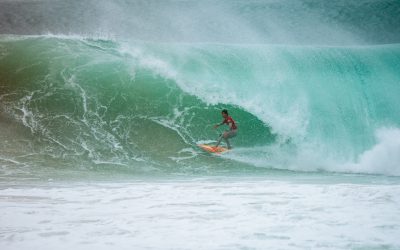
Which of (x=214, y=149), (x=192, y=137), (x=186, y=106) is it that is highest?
(x=186, y=106)

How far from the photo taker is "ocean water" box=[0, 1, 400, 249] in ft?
12.8

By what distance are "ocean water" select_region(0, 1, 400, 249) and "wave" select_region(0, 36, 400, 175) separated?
4 cm

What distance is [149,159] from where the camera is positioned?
30.3ft

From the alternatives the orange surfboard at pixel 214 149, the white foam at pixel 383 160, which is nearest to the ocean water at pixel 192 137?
the white foam at pixel 383 160

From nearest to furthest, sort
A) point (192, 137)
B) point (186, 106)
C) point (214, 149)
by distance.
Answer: point (214, 149)
point (192, 137)
point (186, 106)

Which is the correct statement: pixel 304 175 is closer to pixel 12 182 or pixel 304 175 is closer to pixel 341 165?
pixel 341 165

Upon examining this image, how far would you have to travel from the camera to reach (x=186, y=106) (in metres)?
11.1

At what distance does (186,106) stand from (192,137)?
3.79ft

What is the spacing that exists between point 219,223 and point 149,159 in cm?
538

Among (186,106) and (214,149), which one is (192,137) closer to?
(214,149)

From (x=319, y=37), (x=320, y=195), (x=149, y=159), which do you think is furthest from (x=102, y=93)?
(x=319, y=37)

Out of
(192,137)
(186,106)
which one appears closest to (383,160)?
(192,137)

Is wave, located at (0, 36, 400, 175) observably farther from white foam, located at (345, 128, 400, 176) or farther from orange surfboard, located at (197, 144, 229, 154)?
orange surfboard, located at (197, 144, 229, 154)

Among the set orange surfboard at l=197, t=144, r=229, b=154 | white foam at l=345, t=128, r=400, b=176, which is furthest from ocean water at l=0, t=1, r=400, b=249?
orange surfboard at l=197, t=144, r=229, b=154
